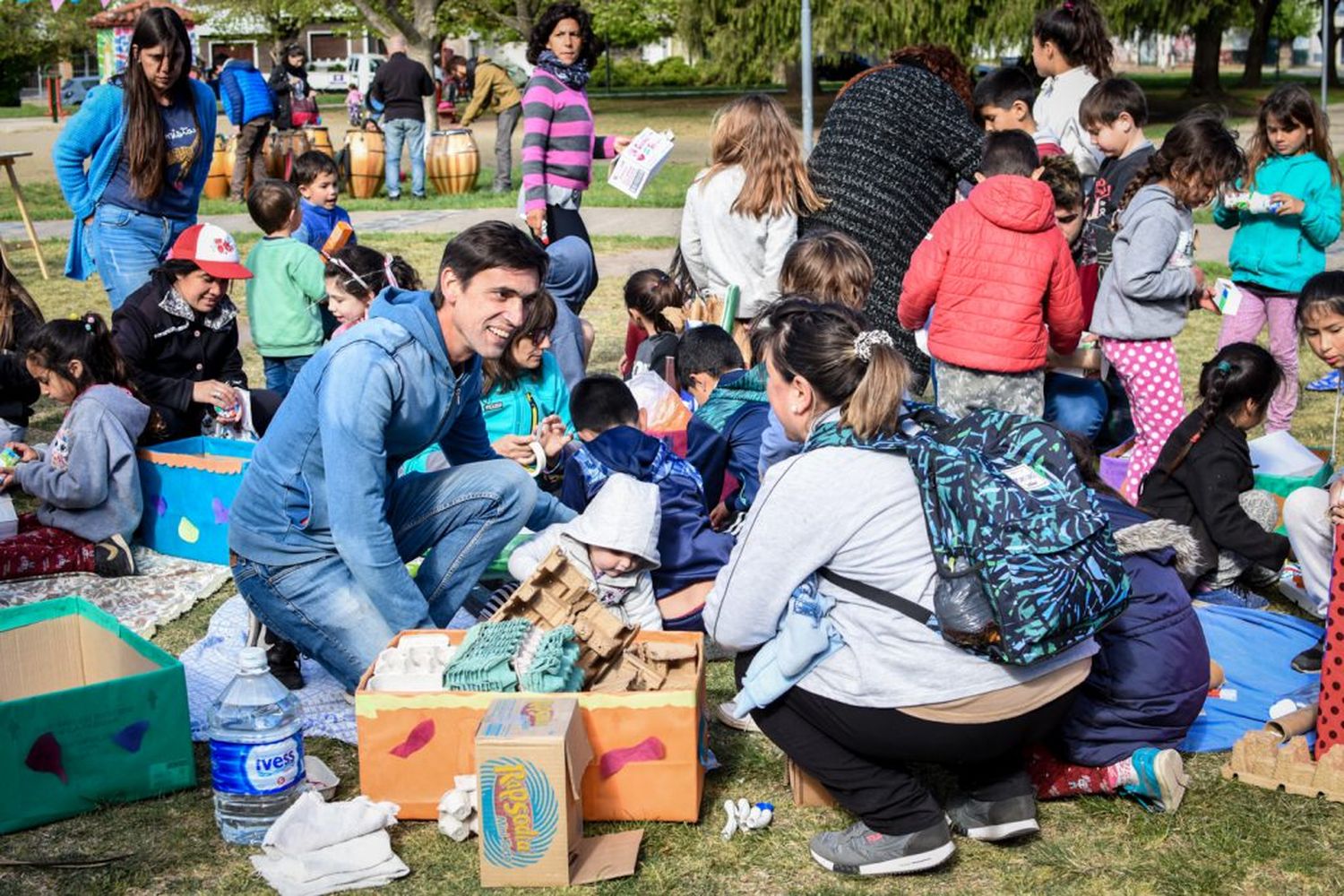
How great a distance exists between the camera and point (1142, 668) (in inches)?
132

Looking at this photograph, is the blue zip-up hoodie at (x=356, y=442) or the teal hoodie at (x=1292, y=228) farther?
the teal hoodie at (x=1292, y=228)

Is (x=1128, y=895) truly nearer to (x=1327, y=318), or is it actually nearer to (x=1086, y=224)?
(x=1327, y=318)

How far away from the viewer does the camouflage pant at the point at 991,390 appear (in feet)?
16.7

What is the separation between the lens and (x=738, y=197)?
19.2 feet

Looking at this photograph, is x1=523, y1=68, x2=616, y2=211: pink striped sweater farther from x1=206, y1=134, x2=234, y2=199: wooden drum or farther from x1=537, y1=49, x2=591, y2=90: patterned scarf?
x1=206, y1=134, x2=234, y2=199: wooden drum

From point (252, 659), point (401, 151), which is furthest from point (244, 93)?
point (252, 659)

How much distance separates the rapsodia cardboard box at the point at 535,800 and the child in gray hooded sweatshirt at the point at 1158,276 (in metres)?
3.01

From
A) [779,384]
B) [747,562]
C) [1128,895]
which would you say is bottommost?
[1128,895]

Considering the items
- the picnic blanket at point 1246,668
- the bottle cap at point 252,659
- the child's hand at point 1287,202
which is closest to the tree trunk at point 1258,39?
the child's hand at point 1287,202

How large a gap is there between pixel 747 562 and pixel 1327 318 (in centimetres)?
264

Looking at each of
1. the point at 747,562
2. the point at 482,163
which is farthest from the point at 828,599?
the point at 482,163

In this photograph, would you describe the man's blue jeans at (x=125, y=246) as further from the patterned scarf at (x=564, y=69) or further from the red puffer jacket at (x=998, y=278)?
the red puffer jacket at (x=998, y=278)

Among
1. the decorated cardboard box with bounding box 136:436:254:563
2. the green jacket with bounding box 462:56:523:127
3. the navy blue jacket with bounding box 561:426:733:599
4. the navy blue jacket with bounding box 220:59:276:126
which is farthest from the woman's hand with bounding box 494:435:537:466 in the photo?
the green jacket with bounding box 462:56:523:127

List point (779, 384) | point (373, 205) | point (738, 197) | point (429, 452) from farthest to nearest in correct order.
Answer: point (373, 205), point (738, 197), point (429, 452), point (779, 384)
